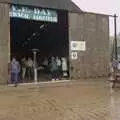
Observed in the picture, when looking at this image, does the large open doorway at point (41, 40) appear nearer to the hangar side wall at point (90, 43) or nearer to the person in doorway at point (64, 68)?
the person in doorway at point (64, 68)

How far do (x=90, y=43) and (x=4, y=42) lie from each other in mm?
8559

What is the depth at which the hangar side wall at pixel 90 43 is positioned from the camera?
34000 millimetres

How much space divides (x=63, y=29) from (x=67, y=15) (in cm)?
140

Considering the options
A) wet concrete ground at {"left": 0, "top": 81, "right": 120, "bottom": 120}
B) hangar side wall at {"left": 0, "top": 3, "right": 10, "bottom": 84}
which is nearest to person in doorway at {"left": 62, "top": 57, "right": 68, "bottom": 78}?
hangar side wall at {"left": 0, "top": 3, "right": 10, "bottom": 84}

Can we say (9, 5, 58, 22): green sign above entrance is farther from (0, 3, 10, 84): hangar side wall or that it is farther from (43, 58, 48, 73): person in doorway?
(43, 58, 48, 73): person in doorway

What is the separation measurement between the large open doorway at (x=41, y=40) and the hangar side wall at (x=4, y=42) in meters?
3.14

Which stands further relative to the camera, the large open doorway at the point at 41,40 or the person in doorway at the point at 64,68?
the large open doorway at the point at 41,40

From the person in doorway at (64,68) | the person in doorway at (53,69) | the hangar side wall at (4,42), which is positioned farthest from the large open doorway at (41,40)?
the hangar side wall at (4,42)

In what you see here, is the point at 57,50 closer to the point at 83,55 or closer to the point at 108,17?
the point at 83,55

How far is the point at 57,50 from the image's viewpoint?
35.7 m

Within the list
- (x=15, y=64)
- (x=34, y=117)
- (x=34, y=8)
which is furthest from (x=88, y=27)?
(x=34, y=117)

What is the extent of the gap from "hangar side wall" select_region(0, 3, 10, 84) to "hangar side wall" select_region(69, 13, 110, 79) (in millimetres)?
6061

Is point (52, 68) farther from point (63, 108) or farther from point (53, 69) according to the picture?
point (63, 108)

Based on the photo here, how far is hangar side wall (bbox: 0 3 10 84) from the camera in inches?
1134
